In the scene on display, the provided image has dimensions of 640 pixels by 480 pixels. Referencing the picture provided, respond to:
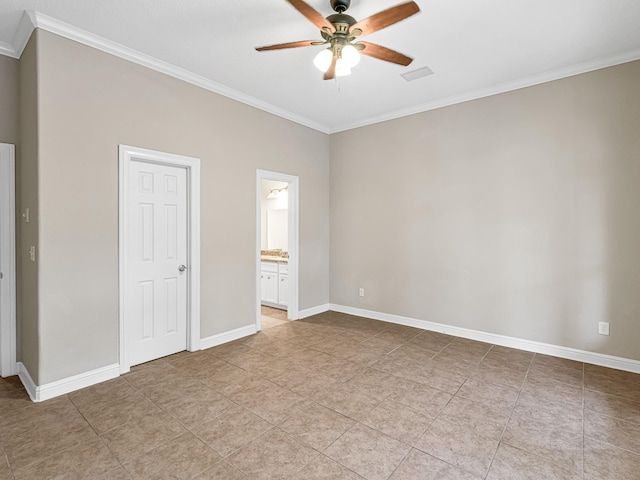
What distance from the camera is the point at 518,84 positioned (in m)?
3.68

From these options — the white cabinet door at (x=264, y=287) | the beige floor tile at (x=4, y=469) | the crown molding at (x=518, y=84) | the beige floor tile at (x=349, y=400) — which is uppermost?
the crown molding at (x=518, y=84)

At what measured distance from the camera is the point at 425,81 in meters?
3.70

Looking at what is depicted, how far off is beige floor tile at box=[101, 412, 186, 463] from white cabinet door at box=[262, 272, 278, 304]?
124 inches

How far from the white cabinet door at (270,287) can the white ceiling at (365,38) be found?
2790mm

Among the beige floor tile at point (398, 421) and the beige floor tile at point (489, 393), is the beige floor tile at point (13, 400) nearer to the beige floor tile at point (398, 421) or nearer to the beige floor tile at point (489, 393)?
the beige floor tile at point (398, 421)

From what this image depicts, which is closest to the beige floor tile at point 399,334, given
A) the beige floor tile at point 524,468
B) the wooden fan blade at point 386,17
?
the beige floor tile at point 524,468

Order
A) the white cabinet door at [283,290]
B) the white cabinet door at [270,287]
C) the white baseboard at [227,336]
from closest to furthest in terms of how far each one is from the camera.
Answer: the white baseboard at [227,336]
the white cabinet door at [283,290]
the white cabinet door at [270,287]

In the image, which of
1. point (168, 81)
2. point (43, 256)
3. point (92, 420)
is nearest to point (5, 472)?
point (92, 420)

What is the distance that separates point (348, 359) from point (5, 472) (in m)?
2.62

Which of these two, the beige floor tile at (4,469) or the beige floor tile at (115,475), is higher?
the beige floor tile at (115,475)

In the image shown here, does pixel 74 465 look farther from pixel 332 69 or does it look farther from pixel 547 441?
pixel 332 69

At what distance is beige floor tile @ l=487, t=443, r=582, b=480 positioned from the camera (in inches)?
72.2

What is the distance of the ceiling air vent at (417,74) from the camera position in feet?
11.3

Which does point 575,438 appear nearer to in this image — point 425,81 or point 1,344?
point 425,81
